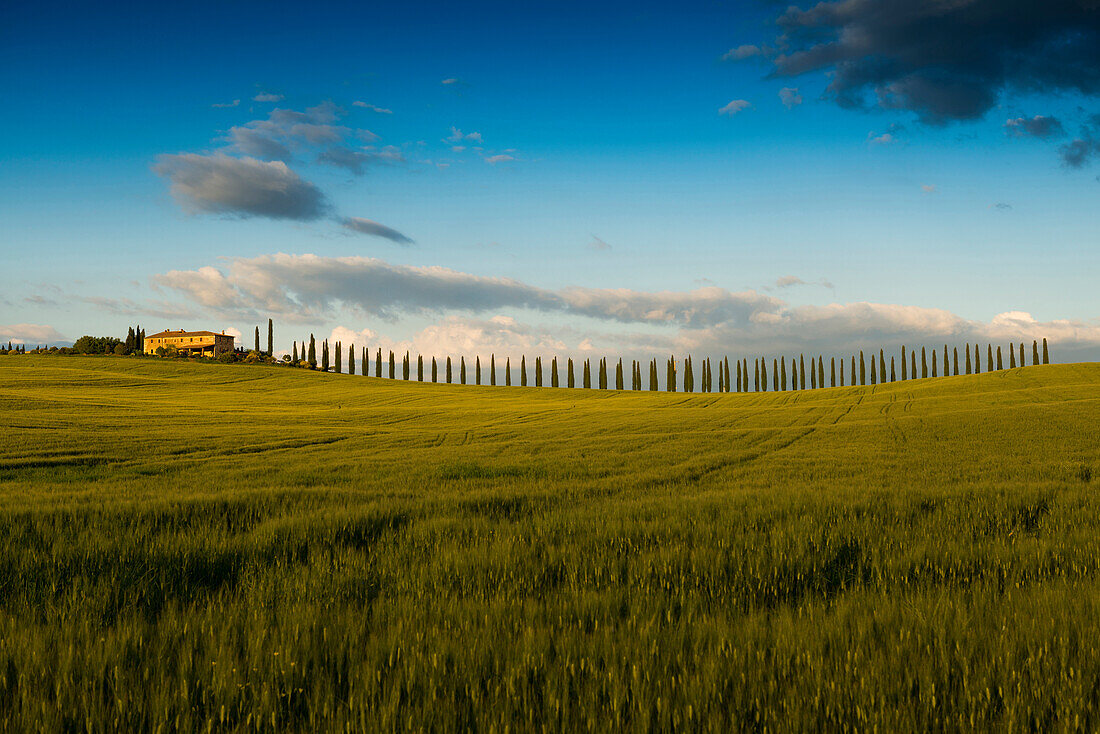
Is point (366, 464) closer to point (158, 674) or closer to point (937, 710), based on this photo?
point (158, 674)

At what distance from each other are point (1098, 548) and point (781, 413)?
3783cm

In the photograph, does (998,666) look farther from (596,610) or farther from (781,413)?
(781,413)

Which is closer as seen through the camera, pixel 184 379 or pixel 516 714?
pixel 516 714

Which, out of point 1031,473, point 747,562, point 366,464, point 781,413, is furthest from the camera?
point 781,413

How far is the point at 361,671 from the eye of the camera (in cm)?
342

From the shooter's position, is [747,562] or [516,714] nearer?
[516,714]

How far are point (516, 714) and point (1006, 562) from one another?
550 cm

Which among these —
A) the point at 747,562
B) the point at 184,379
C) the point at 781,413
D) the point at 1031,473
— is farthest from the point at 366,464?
the point at 184,379

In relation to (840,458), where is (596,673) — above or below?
above

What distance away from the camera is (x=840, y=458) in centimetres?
2050

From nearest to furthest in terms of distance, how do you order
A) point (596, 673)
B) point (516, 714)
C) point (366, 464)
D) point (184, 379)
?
1. point (516, 714)
2. point (596, 673)
3. point (366, 464)
4. point (184, 379)

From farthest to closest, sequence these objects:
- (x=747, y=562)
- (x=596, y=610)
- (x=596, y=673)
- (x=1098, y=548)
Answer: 1. (x=1098, y=548)
2. (x=747, y=562)
3. (x=596, y=610)
4. (x=596, y=673)

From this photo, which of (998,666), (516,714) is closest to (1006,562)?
(998,666)

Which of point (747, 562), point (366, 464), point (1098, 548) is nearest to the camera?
point (747, 562)
